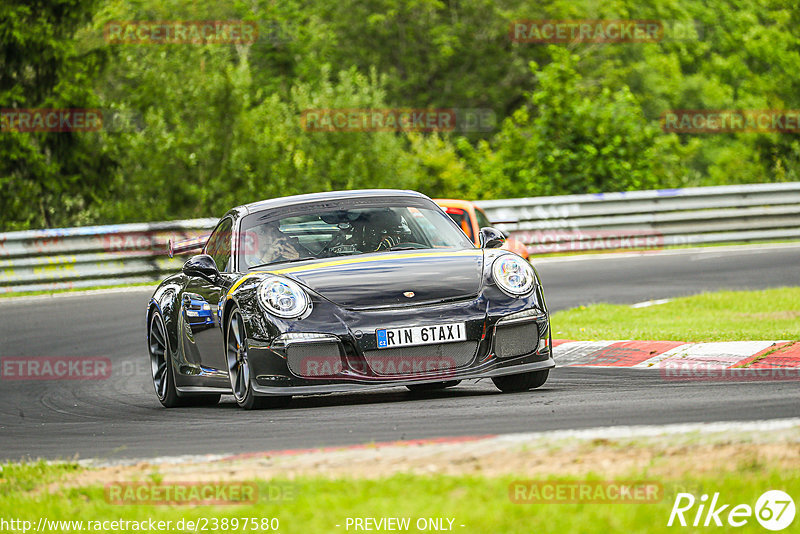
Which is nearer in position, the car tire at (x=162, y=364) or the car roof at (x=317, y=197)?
the car roof at (x=317, y=197)

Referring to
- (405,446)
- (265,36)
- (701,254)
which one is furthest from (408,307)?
(265,36)

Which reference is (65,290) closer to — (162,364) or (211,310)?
(162,364)

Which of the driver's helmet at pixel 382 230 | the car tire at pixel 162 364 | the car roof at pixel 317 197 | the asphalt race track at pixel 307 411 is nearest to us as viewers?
the asphalt race track at pixel 307 411

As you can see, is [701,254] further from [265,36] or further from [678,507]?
[265,36]

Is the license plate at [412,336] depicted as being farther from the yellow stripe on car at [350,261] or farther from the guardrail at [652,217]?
the guardrail at [652,217]

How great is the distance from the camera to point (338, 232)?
897 cm

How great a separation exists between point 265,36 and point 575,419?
4680cm

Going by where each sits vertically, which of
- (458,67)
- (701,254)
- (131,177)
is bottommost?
(701,254)

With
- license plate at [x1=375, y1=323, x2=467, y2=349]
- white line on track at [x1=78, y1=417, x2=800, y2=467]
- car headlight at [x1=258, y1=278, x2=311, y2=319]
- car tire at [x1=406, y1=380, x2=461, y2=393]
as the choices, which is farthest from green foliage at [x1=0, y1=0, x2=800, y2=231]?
white line on track at [x1=78, y1=417, x2=800, y2=467]

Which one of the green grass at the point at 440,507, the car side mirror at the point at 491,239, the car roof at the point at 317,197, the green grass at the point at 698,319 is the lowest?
the green grass at the point at 698,319

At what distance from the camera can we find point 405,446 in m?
5.77

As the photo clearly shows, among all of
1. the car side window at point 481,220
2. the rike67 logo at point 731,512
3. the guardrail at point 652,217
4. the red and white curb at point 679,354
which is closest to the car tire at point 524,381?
the red and white curb at point 679,354

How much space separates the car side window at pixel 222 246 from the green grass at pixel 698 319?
11.9 feet

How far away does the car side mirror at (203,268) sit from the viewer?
29.0 feet
